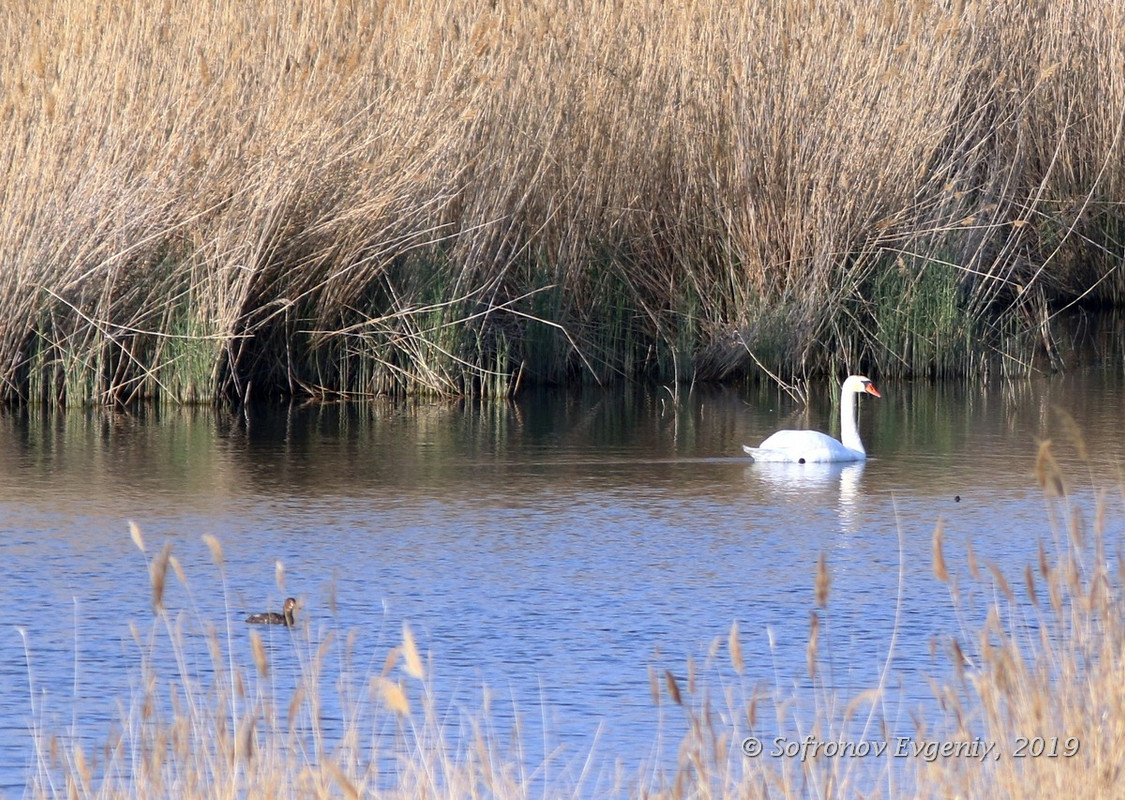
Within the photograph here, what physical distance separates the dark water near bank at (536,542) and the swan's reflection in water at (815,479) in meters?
0.03

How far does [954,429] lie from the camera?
9.59m

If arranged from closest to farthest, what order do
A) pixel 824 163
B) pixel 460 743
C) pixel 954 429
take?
pixel 460 743 < pixel 954 429 < pixel 824 163

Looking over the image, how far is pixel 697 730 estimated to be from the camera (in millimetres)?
3258

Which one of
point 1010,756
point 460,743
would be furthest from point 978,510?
point 1010,756

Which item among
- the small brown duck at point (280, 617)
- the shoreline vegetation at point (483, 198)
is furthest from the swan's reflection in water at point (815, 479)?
the small brown duck at point (280, 617)

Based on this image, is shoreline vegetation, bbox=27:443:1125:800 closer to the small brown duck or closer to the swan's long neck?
the small brown duck

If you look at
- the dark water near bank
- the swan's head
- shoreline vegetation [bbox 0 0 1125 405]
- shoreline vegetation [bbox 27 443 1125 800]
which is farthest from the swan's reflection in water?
shoreline vegetation [bbox 0 0 1125 405]

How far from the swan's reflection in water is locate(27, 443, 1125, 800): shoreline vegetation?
2.17 m

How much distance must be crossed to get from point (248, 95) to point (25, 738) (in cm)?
656

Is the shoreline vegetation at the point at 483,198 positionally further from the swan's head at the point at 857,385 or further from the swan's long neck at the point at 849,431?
the swan's long neck at the point at 849,431

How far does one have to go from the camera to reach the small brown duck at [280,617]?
5.39 metres

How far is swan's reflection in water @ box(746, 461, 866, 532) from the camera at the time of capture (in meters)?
7.83

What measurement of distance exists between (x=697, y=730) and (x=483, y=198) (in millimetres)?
7815

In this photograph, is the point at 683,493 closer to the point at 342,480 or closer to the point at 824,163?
the point at 342,480
